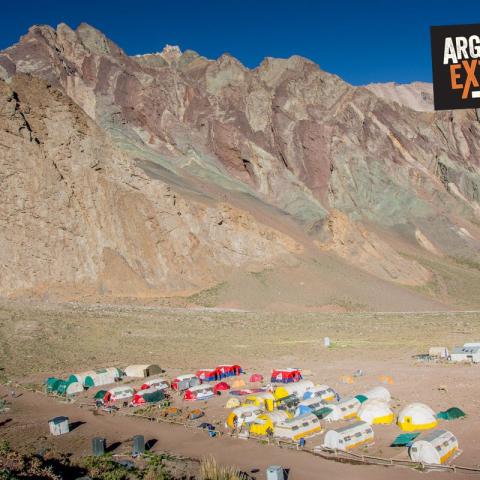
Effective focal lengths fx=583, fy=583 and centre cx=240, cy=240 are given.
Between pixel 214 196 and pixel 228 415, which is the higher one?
pixel 214 196

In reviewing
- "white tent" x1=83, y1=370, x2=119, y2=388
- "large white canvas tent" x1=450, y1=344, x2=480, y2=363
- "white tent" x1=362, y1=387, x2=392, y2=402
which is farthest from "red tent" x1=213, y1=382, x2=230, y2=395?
"large white canvas tent" x1=450, y1=344, x2=480, y2=363

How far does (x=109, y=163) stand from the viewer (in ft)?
232

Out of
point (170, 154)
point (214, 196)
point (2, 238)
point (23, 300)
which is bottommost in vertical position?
point (23, 300)

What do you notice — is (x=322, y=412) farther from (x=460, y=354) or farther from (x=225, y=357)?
(x=225, y=357)

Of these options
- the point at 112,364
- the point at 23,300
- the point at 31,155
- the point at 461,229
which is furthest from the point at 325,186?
the point at 112,364

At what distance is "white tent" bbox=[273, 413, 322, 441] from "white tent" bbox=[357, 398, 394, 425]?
2141 millimetres

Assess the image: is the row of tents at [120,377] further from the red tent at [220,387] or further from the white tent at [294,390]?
the white tent at [294,390]

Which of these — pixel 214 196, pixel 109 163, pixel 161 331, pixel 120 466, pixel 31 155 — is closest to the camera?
pixel 120 466

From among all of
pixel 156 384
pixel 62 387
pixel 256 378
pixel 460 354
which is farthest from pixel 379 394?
pixel 62 387

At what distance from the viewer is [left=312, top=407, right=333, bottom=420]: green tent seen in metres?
24.8

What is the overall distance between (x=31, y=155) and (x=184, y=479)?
55.4m

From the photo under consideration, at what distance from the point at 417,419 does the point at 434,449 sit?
4.08 meters

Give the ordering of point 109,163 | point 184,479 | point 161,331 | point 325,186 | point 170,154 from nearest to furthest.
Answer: point 184,479 → point 161,331 → point 109,163 → point 170,154 → point 325,186

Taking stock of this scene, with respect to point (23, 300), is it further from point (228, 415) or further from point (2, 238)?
point (228, 415)
